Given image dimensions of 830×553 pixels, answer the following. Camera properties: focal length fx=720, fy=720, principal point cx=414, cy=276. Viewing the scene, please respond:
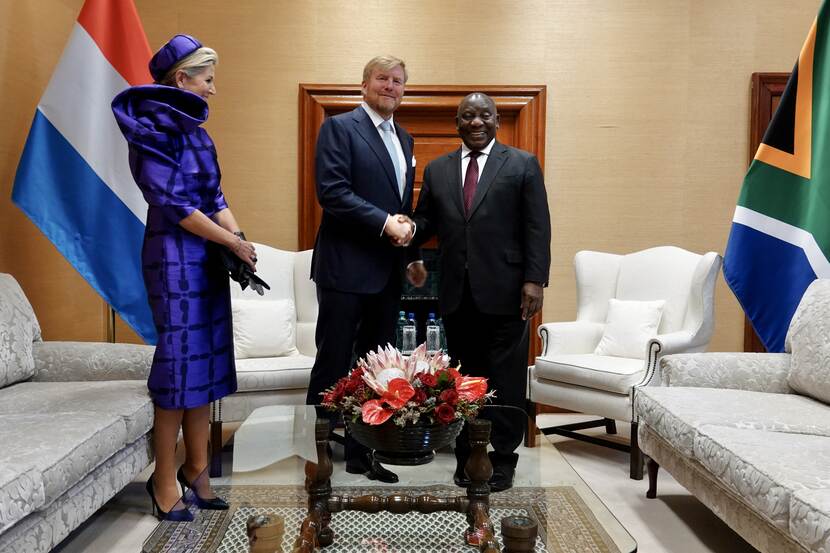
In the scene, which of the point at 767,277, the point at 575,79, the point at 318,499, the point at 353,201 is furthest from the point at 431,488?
the point at 575,79

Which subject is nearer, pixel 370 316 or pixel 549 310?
pixel 370 316

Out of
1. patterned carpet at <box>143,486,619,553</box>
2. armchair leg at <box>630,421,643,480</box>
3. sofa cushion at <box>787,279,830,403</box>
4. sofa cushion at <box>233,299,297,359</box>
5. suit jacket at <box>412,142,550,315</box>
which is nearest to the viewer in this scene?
patterned carpet at <box>143,486,619,553</box>

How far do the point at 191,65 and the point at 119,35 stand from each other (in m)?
1.45

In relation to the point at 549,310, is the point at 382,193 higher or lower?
higher

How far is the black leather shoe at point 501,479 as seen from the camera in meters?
1.77

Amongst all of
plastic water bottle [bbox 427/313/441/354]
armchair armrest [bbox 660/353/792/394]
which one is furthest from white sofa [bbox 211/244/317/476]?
armchair armrest [bbox 660/353/792/394]

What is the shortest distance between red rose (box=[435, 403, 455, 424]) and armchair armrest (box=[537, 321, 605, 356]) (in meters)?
2.09

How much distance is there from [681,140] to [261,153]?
8.31 ft

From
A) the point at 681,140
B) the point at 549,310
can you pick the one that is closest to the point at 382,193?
the point at 549,310

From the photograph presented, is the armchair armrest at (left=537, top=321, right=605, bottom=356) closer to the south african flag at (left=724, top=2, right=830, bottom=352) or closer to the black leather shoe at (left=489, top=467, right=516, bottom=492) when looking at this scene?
the south african flag at (left=724, top=2, right=830, bottom=352)

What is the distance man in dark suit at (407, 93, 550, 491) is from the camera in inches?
109

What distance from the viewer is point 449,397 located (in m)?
1.76

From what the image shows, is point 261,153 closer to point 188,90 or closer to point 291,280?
point 291,280

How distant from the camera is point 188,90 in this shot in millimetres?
2354
